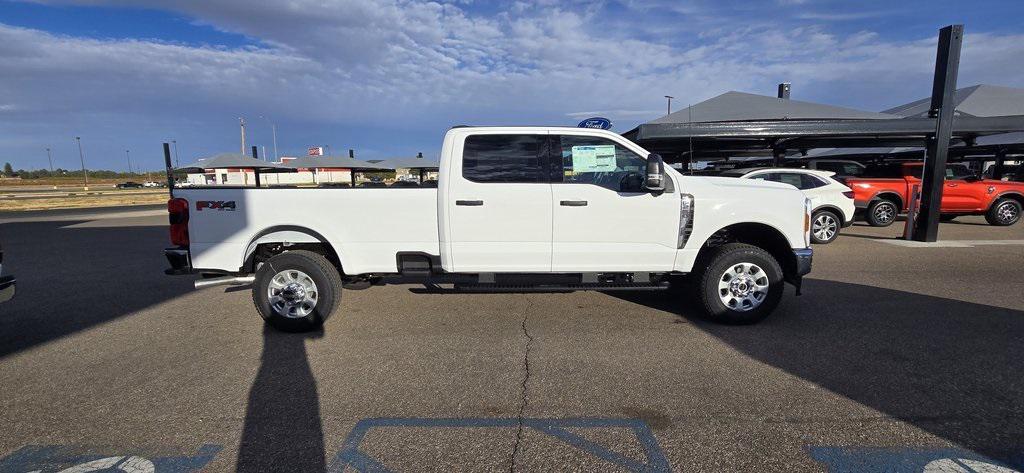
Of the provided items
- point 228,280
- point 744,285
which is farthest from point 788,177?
point 228,280

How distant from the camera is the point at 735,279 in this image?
4805 mm

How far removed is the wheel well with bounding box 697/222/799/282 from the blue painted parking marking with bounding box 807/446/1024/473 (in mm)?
2386

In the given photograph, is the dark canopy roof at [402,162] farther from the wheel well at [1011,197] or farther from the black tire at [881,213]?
the wheel well at [1011,197]

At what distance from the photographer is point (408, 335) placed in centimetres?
473

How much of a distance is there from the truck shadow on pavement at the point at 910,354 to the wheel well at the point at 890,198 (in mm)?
7944

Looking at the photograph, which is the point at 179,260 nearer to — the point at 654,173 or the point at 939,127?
the point at 654,173

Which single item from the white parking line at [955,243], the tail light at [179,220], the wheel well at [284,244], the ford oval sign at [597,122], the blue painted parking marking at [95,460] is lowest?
the white parking line at [955,243]

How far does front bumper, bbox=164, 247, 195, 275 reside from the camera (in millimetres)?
4637

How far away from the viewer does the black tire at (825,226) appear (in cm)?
1009

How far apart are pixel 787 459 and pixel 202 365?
14.4ft

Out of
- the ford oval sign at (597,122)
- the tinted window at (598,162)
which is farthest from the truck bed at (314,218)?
the ford oval sign at (597,122)

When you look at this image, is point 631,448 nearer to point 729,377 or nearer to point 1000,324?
point 729,377

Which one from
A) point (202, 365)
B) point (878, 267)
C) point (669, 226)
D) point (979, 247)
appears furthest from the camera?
point (979, 247)

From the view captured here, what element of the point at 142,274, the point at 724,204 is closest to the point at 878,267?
the point at 724,204
